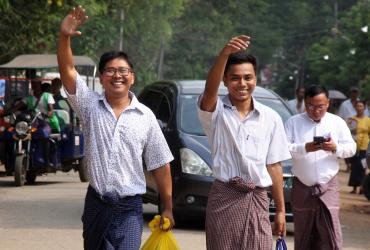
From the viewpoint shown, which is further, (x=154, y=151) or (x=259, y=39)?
(x=259, y=39)

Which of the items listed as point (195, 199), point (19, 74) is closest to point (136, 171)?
point (195, 199)

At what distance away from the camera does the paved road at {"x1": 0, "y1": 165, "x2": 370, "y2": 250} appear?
10938 mm

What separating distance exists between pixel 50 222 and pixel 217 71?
6743 millimetres

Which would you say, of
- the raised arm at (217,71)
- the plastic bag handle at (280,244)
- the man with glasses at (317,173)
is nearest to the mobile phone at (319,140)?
the man with glasses at (317,173)

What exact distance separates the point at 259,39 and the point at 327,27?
17.8 feet

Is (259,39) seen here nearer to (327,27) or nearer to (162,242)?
(327,27)

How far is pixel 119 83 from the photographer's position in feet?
21.5

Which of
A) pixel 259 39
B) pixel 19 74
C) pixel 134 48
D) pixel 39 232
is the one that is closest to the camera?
pixel 39 232

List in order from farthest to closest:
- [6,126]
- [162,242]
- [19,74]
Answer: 1. [19,74]
2. [6,126]
3. [162,242]

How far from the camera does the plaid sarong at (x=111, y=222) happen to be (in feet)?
20.9

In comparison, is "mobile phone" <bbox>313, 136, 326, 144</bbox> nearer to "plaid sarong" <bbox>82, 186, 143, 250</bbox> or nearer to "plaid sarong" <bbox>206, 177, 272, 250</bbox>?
"plaid sarong" <bbox>206, 177, 272, 250</bbox>

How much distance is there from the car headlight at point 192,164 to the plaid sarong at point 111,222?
17.8 feet

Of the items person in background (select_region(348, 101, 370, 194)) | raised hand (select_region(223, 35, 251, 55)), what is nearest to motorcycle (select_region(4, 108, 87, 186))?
person in background (select_region(348, 101, 370, 194))

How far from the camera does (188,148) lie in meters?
12.0
